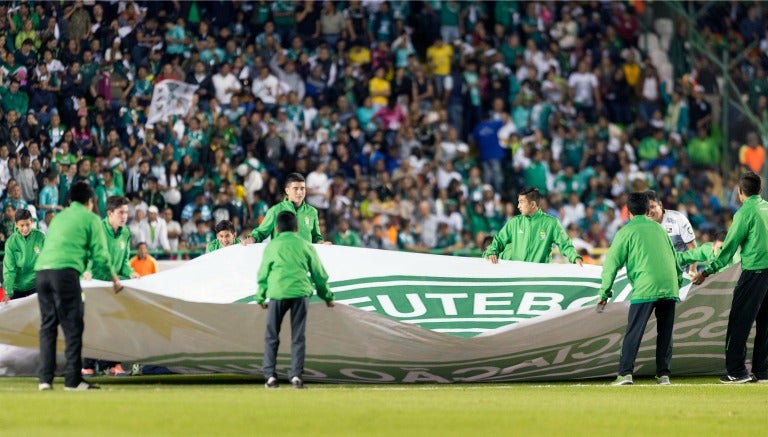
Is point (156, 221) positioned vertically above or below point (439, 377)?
above

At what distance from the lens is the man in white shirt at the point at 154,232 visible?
863 inches

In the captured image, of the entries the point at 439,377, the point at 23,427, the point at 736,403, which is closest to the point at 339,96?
the point at 439,377

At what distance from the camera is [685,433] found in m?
9.51

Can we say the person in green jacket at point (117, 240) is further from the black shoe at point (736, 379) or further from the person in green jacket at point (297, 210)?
the black shoe at point (736, 379)

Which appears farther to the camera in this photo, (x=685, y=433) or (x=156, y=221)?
(x=156, y=221)

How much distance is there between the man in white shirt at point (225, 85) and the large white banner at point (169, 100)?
60 cm

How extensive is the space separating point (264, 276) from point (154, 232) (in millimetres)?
9477

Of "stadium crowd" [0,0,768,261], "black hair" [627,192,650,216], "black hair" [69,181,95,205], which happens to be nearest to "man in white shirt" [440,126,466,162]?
"stadium crowd" [0,0,768,261]

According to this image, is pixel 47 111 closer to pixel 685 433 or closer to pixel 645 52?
pixel 645 52

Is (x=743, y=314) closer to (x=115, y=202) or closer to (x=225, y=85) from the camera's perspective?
(x=115, y=202)

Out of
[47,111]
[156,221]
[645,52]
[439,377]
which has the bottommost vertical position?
[439,377]

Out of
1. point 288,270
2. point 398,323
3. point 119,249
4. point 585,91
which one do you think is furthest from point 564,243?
point 585,91

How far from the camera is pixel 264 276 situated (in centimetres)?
1293

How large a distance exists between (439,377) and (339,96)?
12.9 metres
